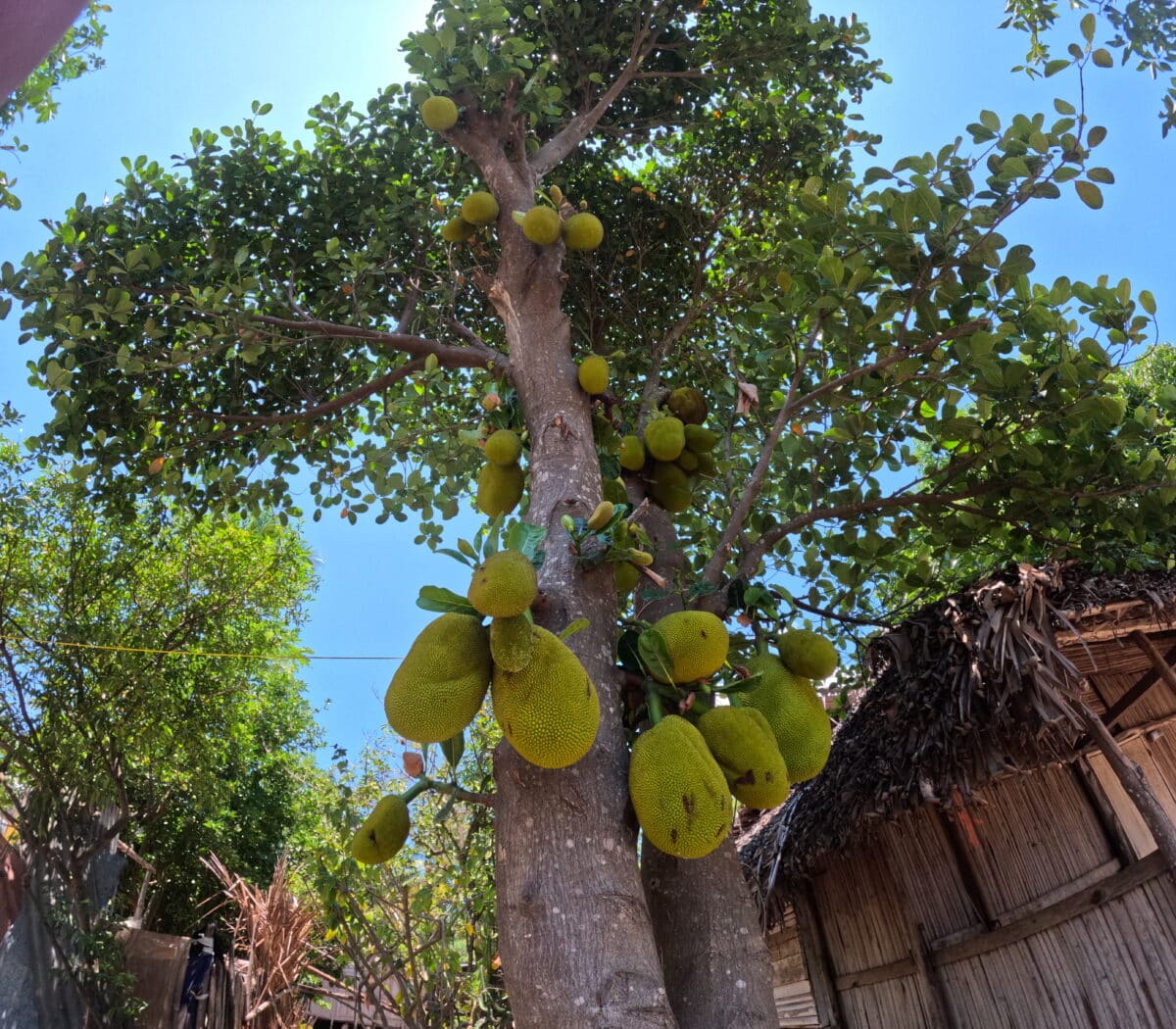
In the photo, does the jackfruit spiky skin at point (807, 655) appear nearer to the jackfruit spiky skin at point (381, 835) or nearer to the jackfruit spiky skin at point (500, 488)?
the jackfruit spiky skin at point (500, 488)

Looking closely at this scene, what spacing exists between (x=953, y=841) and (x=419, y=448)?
325 cm

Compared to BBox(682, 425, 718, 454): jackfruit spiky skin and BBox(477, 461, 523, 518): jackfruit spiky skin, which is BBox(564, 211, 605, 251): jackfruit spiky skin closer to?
BBox(682, 425, 718, 454): jackfruit spiky skin

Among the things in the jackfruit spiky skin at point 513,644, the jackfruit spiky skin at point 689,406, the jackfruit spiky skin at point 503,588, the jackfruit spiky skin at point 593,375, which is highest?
the jackfruit spiky skin at point 689,406

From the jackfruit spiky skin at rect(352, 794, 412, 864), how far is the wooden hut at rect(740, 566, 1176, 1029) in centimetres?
210

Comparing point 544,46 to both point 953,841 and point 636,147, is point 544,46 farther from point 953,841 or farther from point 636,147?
point 953,841

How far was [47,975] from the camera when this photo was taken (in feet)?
19.7

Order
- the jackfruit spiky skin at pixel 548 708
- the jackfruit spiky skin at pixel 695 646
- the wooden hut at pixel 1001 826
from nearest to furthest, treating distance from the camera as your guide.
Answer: the jackfruit spiky skin at pixel 548 708 → the jackfruit spiky skin at pixel 695 646 → the wooden hut at pixel 1001 826

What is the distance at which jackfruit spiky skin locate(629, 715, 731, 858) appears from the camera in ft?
4.84

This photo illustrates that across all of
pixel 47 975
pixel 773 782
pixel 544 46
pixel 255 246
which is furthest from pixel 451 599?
pixel 47 975

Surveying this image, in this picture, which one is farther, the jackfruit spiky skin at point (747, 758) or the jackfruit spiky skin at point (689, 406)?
the jackfruit spiky skin at point (689, 406)

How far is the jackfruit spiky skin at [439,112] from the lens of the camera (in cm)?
278

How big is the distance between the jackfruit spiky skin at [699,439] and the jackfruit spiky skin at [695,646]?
0.90m

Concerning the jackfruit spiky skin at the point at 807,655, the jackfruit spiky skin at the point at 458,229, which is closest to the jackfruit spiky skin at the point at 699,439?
the jackfruit spiky skin at the point at 807,655

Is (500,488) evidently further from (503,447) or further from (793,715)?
(793,715)
